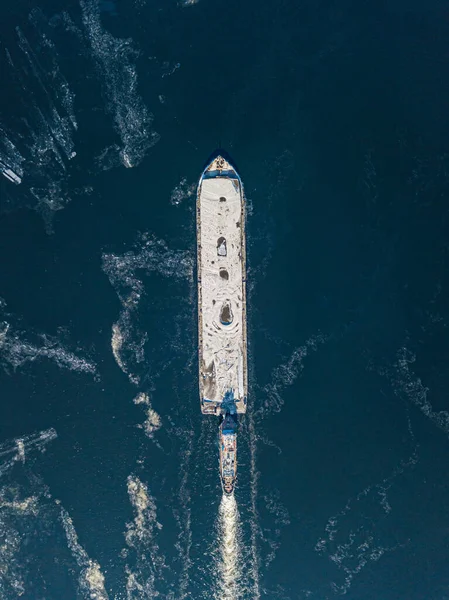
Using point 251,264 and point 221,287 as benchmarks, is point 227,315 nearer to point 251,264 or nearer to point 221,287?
point 221,287

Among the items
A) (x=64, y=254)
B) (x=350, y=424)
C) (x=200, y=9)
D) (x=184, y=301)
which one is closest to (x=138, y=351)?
(x=184, y=301)

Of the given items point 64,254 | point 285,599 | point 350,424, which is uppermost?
point 64,254

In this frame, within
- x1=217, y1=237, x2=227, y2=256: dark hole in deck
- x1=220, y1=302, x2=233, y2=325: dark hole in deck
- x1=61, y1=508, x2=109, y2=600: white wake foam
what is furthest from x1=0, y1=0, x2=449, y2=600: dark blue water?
x1=217, y1=237, x2=227, y2=256: dark hole in deck

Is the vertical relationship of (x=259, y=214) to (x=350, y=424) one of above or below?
above

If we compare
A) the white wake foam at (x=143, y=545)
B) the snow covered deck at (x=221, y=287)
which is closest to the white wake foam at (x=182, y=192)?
the snow covered deck at (x=221, y=287)

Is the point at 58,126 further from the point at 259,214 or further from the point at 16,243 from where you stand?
the point at 259,214

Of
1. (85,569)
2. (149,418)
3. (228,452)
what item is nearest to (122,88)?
(149,418)

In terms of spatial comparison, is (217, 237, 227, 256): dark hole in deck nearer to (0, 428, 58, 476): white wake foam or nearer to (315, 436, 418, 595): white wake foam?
(0, 428, 58, 476): white wake foam
